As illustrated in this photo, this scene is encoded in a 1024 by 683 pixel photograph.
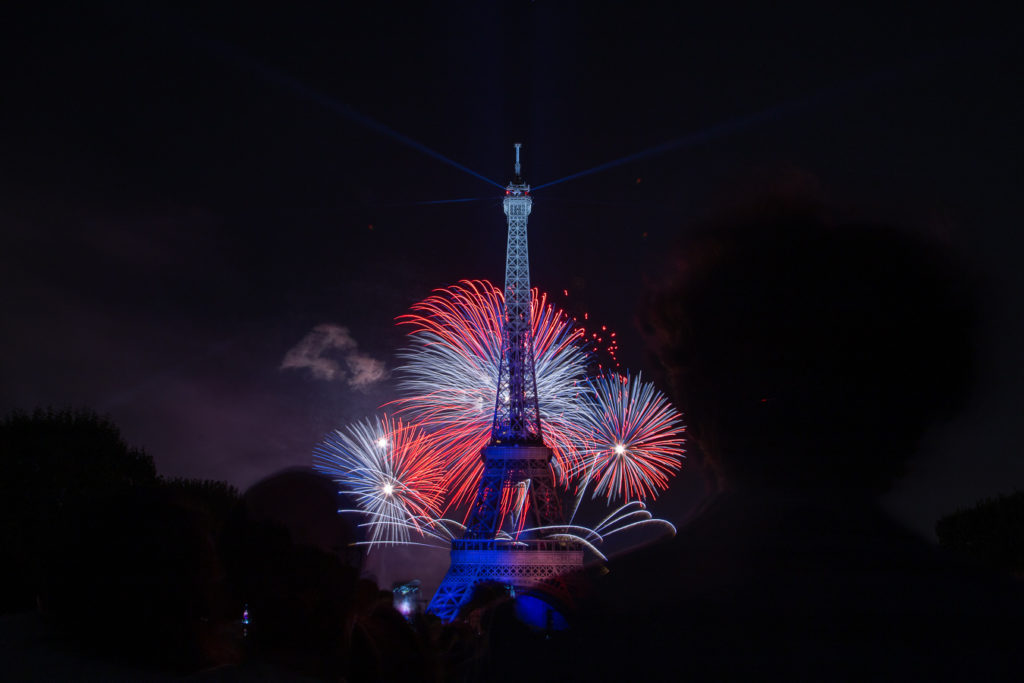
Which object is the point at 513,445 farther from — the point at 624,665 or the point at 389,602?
the point at 389,602

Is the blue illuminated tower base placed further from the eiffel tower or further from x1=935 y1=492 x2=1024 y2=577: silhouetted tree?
x1=935 y1=492 x2=1024 y2=577: silhouetted tree

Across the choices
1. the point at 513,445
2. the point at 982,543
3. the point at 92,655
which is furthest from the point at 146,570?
the point at 982,543

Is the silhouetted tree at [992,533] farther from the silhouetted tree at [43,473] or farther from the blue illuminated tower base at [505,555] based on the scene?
the silhouetted tree at [43,473]

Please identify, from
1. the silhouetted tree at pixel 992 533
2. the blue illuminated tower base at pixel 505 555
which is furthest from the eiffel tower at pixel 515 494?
the silhouetted tree at pixel 992 533

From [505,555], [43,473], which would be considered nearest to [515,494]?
[505,555]

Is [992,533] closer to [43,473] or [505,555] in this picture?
[505,555]
